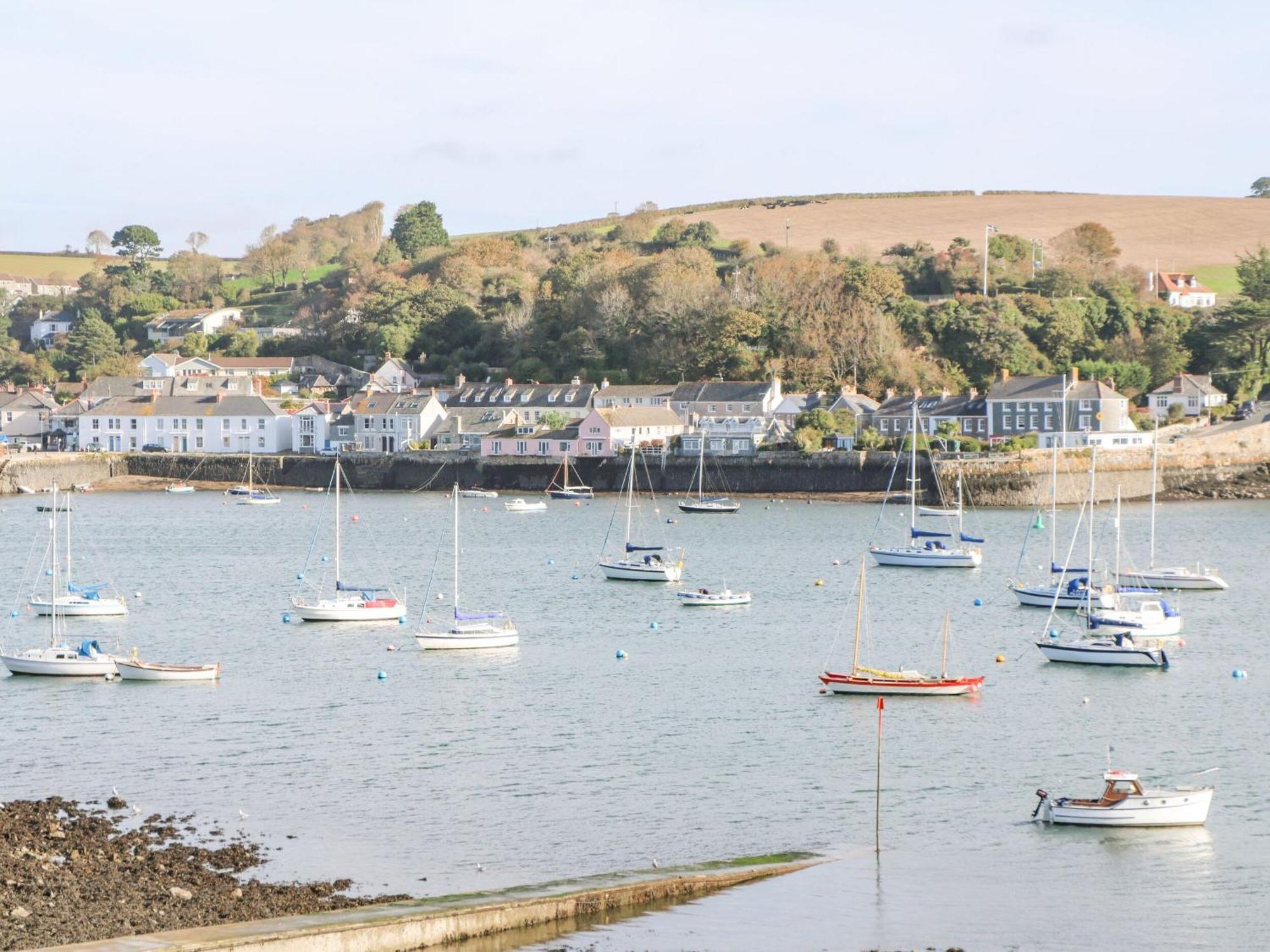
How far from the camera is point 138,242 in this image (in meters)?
147

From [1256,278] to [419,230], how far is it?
2522 inches

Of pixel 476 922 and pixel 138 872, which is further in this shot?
pixel 138 872

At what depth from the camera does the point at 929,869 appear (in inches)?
826

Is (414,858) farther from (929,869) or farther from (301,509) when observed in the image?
(301,509)

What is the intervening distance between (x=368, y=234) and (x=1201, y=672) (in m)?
128

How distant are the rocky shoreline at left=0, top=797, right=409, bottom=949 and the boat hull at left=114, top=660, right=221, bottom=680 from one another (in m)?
9.28

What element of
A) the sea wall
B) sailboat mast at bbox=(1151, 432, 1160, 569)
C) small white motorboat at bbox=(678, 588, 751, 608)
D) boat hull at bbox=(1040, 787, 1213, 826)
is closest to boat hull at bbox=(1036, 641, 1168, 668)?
sailboat mast at bbox=(1151, 432, 1160, 569)

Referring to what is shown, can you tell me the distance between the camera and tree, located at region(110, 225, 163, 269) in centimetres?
14675

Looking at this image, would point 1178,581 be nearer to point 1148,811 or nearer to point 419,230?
point 1148,811

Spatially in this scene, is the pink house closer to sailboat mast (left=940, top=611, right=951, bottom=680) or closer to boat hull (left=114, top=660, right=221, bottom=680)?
sailboat mast (left=940, top=611, right=951, bottom=680)

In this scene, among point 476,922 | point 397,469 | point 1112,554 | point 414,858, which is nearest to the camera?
point 476,922

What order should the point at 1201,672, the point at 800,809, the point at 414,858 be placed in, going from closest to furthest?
the point at 414,858 < the point at 800,809 < the point at 1201,672

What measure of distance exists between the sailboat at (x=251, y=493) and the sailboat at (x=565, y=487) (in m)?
12.0

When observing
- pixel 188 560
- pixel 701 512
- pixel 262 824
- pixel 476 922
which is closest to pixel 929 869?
pixel 476 922
